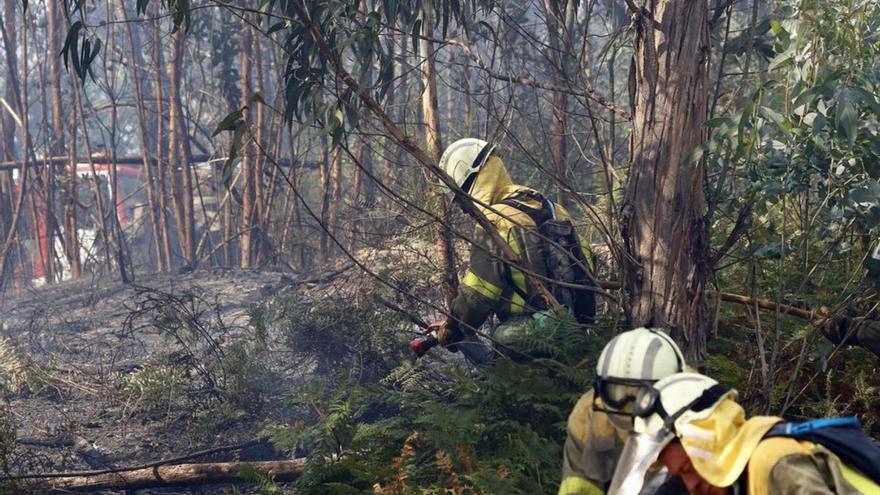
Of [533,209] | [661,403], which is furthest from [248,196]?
[661,403]

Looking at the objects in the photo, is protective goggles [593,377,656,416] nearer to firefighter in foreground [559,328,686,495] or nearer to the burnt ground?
firefighter in foreground [559,328,686,495]

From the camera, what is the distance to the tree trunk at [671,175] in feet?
12.3

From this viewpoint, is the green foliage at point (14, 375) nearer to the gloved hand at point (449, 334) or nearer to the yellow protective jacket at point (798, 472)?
the gloved hand at point (449, 334)

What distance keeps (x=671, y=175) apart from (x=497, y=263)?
1.29 m

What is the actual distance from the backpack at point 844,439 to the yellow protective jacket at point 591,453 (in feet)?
2.13

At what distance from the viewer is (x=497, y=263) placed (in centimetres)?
481

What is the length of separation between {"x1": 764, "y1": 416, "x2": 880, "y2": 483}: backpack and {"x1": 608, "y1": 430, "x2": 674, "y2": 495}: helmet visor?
28 centimetres

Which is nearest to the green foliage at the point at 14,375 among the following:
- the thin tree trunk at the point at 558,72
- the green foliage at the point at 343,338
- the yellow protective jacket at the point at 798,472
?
the green foliage at the point at 343,338

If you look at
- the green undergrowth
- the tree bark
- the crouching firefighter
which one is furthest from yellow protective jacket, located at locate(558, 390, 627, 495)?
the tree bark

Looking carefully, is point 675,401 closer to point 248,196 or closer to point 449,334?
→ point 449,334

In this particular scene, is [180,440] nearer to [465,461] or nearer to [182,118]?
[465,461]

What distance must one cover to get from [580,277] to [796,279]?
1.14m

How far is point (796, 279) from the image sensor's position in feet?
16.1

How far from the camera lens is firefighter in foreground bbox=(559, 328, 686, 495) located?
8.93ft
